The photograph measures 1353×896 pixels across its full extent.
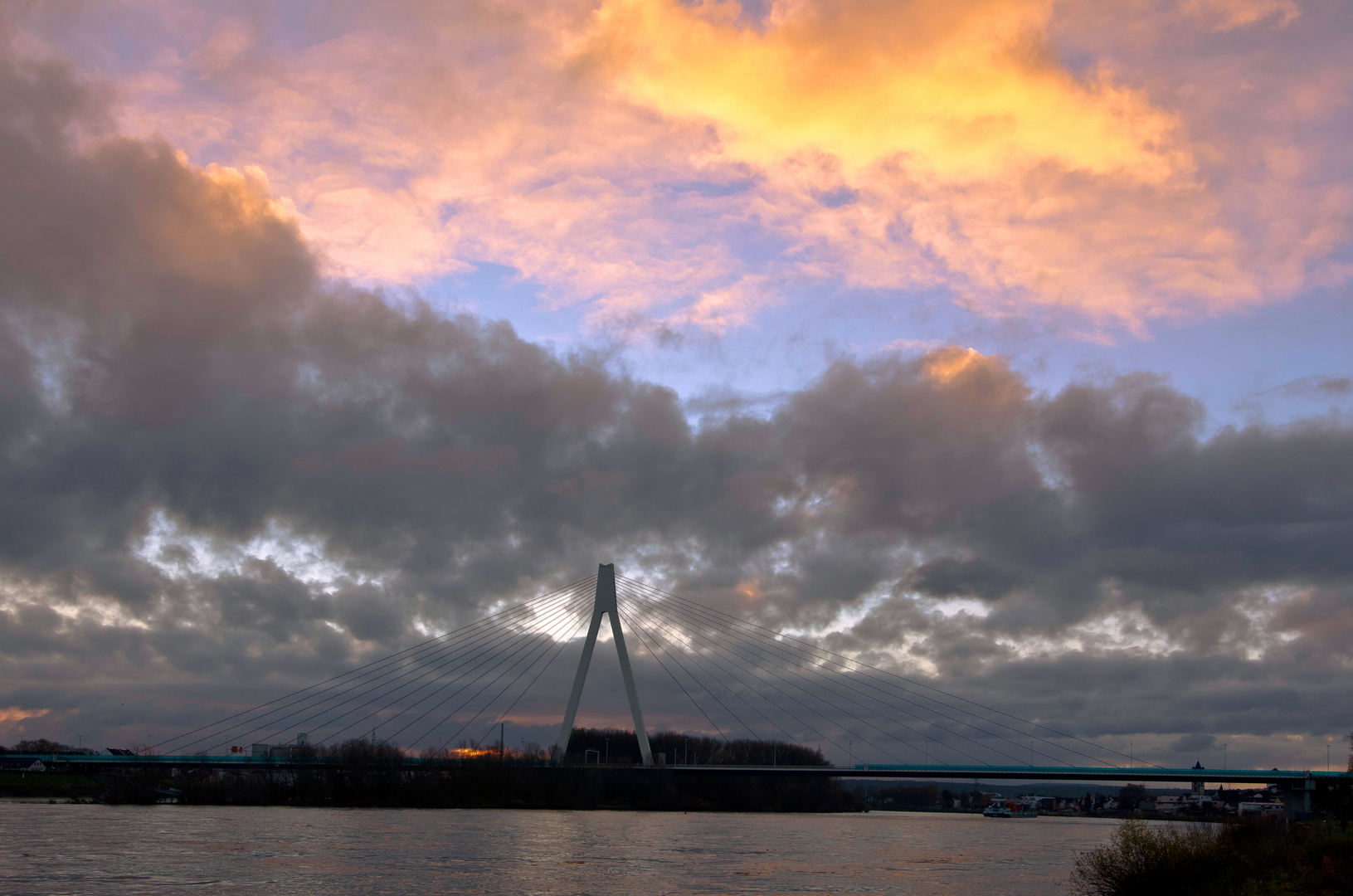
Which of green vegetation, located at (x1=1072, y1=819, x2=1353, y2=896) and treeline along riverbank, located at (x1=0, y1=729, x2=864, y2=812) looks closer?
green vegetation, located at (x1=1072, y1=819, x2=1353, y2=896)

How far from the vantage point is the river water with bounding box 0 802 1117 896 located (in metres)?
31.3

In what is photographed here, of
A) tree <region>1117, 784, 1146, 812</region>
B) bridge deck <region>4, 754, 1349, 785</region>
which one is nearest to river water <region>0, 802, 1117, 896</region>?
bridge deck <region>4, 754, 1349, 785</region>

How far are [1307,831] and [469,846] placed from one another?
1343 inches

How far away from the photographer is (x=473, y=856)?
4125 cm

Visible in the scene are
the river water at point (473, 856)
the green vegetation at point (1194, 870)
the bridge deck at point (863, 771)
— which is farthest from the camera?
the bridge deck at point (863, 771)

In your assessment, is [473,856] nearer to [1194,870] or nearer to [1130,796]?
[1194,870]

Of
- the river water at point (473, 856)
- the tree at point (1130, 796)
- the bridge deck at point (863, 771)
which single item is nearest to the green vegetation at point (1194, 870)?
the river water at point (473, 856)

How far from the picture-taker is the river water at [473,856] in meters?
31.3

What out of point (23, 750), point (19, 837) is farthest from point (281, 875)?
point (23, 750)

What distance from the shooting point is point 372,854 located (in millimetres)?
40062

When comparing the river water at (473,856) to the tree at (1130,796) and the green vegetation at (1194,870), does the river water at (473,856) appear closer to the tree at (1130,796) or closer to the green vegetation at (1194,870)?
the green vegetation at (1194,870)

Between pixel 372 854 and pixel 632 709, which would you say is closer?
pixel 372 854

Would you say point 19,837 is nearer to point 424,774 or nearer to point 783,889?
point 783,889

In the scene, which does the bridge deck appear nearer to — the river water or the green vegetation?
the river water
